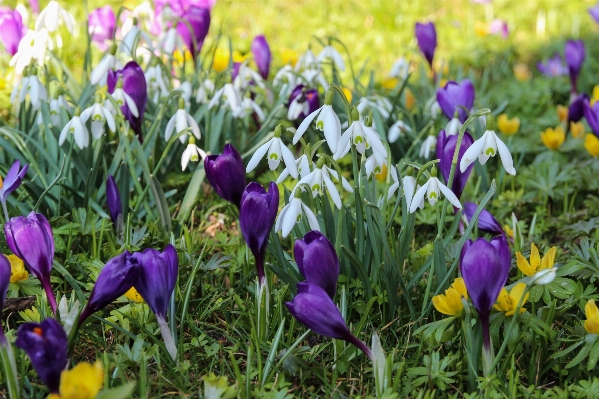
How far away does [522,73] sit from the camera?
3.97m

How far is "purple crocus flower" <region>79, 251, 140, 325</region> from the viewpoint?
4.59 feet

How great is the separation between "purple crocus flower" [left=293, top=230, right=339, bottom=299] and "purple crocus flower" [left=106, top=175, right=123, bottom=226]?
788 mm

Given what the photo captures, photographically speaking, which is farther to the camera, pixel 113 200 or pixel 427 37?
pixel 427 37

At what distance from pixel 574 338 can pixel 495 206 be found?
36.4 inches

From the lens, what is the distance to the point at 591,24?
4.89 m

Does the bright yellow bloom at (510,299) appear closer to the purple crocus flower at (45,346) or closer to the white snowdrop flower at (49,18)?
the purple crocus flower at (45,346)

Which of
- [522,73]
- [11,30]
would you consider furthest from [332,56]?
[522,73]

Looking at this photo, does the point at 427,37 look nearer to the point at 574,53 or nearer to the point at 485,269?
the point at 574,53

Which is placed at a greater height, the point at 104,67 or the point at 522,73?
the point at 104,67

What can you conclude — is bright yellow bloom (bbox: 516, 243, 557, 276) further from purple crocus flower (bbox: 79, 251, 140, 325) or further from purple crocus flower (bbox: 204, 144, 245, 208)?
purple crocus flower (bbox: 79, 251, 140, 325)

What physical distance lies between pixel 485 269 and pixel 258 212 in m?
0.52

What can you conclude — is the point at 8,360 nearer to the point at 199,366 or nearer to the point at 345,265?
the point at 199,366

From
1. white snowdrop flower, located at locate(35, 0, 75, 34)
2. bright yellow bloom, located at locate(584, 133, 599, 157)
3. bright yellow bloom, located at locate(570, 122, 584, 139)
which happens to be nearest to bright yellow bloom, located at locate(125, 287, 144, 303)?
white snowdrop flower, located at locate(35, 0, 75, 34)

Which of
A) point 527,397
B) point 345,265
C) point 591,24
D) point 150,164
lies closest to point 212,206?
point 150,164
